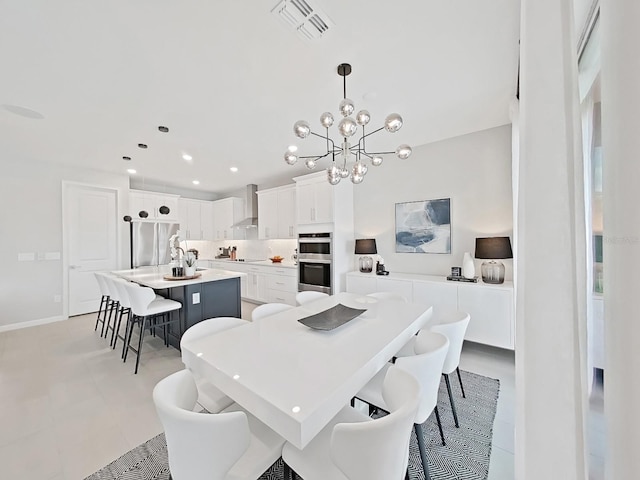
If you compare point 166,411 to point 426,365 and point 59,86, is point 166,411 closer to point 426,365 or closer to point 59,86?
point 426,365

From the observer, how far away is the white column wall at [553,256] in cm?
52

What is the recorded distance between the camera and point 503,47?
1846 mm

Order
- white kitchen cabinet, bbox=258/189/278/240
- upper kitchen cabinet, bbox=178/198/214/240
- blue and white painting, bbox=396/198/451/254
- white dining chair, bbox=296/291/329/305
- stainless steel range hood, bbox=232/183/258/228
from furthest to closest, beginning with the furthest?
upper kitchen cabinet, bbox=178/198/214/240 < stainless steel range hood, bbox=232/183/258/228 < white kitchen cabinet, bbox=258/189/278/240 < blue and white painting, bbox=396/198/451/254 < white dining chair, bbox=296/291/329/305

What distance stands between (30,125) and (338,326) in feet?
13.8

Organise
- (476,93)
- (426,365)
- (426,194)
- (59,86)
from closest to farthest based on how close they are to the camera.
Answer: (426,365)
(59,86)
(476,93)
(426,194)

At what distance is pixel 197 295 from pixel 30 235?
3315 millimetres

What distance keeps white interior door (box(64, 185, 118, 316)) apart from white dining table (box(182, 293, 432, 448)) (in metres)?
4.70

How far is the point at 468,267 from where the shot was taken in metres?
3.19

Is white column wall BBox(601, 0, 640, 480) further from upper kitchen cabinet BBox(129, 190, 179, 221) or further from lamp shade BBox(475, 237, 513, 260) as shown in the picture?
upper kitchen cabinet BBox(129, 190, 179, 221)

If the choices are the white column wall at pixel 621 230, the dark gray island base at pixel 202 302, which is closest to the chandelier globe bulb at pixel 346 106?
the white column wall at pixel 621 230

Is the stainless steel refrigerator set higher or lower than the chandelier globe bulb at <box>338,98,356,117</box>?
lower

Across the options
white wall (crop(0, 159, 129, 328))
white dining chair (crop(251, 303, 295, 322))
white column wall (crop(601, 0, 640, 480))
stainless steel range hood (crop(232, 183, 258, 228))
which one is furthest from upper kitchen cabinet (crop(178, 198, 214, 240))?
white column wall (crop(601, 0, 640, 480))

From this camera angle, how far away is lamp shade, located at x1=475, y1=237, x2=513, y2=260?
2.86 m

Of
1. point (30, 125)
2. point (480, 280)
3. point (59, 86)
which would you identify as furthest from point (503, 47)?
point (30, 125)
